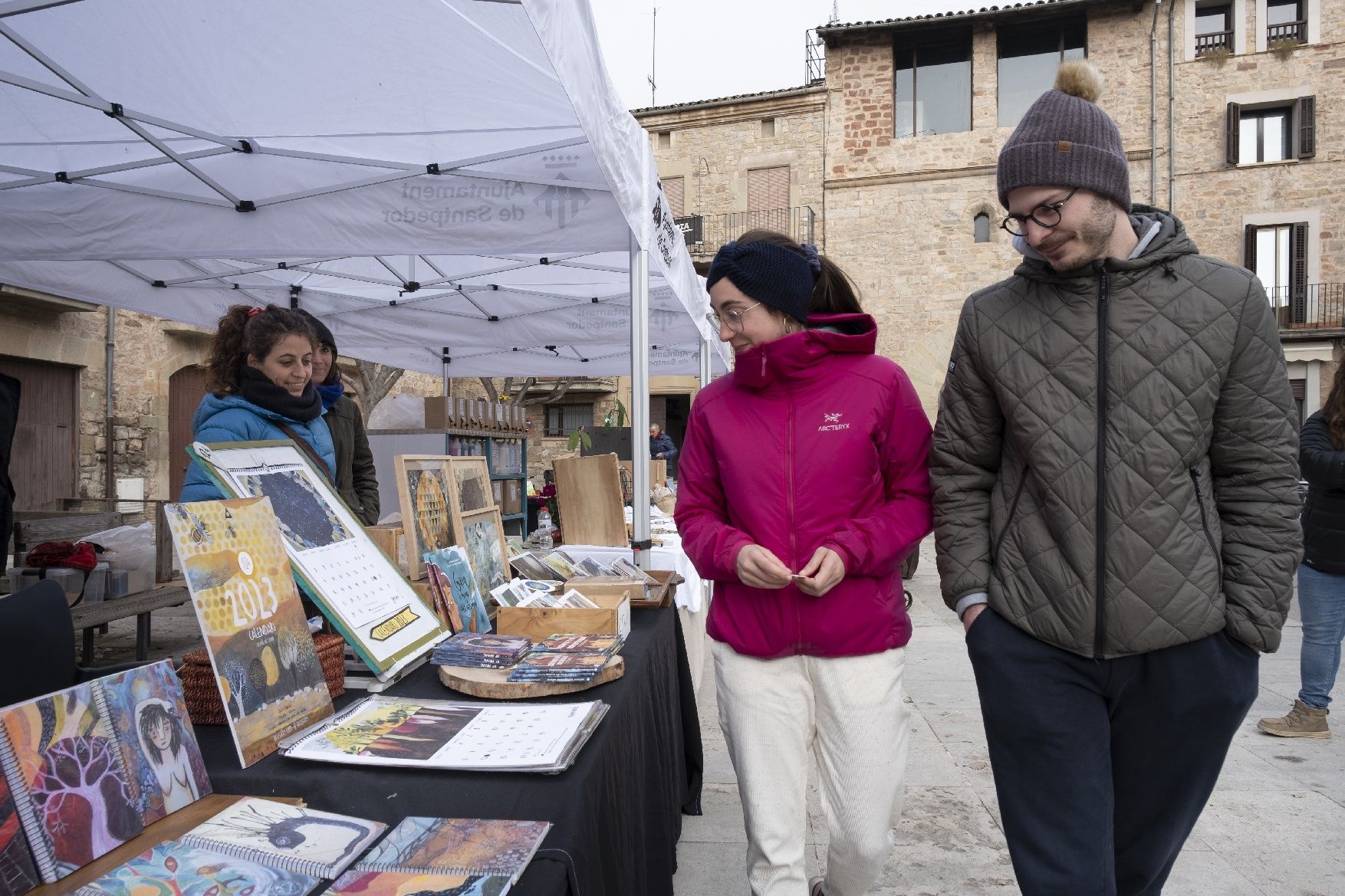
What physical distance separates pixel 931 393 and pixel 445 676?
17223mm

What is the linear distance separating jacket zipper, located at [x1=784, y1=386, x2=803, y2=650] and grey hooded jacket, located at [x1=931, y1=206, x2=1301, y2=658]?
1.38ft

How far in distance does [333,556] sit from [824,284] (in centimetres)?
122

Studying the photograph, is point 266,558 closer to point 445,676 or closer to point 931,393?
point 445,676

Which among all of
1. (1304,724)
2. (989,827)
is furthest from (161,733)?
(1304,724)

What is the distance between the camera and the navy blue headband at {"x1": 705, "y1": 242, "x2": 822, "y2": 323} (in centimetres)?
178

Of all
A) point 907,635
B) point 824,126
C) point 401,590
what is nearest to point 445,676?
point 401,590

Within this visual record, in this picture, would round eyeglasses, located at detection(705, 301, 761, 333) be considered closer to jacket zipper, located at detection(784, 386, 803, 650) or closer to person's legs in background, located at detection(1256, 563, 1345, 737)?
jacket zipper, located at detection(784, 386, 803, 650)

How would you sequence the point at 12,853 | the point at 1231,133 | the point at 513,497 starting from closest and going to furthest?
the point at 12,853
the point at 513,497
the point at 1231,133

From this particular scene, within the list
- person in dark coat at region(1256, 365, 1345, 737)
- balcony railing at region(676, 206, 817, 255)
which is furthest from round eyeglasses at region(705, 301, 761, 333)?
balcony railing at region(676, 206, 817, 255)

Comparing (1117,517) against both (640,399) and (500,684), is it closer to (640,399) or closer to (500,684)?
(500,684)

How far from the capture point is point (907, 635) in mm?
1839

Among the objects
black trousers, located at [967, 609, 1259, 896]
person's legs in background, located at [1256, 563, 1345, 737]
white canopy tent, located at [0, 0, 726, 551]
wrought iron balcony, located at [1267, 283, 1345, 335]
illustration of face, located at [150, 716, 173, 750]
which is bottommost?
person's legs in background, located at [1256, 563, 1345, 737]

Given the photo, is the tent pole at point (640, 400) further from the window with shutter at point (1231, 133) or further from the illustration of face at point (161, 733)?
the window with shutter at point (1231, 133)

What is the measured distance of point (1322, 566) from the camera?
146 inches
